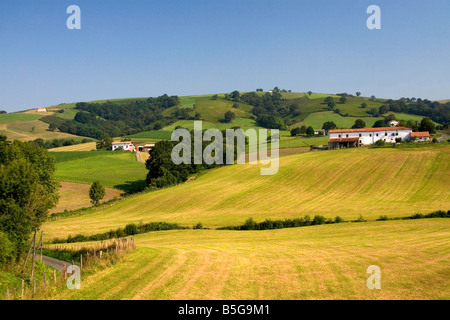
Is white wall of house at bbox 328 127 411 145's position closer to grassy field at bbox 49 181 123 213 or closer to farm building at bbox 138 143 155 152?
grassy field at bbox 49 181 123 213

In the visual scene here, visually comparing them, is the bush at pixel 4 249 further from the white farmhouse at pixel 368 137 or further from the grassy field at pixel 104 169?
the white farmhouse at pixel 368 137

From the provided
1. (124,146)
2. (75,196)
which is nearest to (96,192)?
(75,196)

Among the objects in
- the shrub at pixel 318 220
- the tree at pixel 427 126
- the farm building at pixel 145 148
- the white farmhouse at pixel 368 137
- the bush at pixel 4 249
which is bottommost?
the shrub at pixel 318 220

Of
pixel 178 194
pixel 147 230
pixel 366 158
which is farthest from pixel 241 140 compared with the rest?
pixel 147 230

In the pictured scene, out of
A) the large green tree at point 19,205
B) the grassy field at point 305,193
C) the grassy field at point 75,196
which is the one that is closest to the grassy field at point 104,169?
the grassy field at point 75,196
